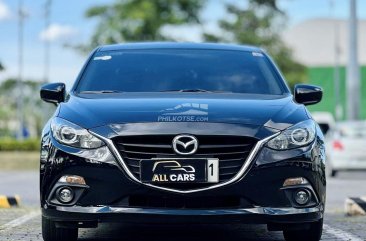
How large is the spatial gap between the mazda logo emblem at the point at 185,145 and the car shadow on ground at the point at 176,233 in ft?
4.68

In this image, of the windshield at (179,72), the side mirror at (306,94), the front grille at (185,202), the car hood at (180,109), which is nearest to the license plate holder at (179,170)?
the front grille at (185,202)

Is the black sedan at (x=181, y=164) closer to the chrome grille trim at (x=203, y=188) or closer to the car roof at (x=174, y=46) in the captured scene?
the chrome grille trim at (x=203, y=188)

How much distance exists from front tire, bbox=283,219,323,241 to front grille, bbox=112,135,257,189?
3.04ft

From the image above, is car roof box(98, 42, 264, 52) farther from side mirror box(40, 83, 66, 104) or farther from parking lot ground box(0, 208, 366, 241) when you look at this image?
parking lot ground box(0, 208, 366, 241)

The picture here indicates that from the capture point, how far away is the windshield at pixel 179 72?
7344 mm

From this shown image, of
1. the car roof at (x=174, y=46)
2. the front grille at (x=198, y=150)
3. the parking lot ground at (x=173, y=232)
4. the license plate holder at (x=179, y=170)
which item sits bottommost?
the parking lot ground at (x=173, y=232)

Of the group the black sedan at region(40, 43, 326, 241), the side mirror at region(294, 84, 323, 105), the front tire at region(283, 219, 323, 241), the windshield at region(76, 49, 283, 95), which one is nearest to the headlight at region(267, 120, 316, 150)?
the black sedan at region(40, 43, 326, 241)

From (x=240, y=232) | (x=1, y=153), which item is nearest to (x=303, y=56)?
→ (x=1, y=153)

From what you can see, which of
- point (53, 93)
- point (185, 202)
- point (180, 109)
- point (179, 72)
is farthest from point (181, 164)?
point (53, 93)

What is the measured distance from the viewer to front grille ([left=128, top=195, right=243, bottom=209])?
6.12m

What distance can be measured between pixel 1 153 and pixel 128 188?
21501mm

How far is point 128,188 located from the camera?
19.8 feet

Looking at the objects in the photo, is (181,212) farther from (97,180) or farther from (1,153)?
(1,153)

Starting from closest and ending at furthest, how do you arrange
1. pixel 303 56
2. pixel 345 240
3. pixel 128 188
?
pixel 128 188 < pixel 345 240 < pixel 303 56
